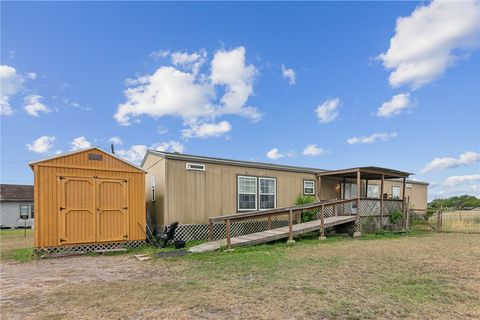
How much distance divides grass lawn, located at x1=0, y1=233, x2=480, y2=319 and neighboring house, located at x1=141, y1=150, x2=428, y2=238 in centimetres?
314

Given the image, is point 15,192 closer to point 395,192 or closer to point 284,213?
point 284,213

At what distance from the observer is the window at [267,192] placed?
1377 centimetres

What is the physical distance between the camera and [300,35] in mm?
15734

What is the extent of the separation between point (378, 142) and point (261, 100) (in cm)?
777

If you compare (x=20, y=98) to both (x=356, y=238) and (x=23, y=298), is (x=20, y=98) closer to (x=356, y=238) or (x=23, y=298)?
(x=23, y=298)

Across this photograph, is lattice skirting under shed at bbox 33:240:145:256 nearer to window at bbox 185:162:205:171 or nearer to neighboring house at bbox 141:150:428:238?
neighboring house at bbox 141:150:428:238

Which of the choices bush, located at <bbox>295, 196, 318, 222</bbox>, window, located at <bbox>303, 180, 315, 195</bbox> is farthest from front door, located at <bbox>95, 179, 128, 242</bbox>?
→ window, located at <bbox>303, 180, 315, 195</bbox>

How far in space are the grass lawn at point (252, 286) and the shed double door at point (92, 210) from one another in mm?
1068

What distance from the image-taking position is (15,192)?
94.1 feet

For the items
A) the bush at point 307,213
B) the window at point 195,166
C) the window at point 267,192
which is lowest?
the bush at point 307,213

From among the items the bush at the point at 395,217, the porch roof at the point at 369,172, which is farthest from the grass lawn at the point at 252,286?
the bush at the point at 395,217

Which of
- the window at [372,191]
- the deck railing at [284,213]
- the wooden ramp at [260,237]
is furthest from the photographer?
the window at [372,191]

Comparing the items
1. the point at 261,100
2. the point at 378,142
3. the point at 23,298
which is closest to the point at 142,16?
the point at 261,100

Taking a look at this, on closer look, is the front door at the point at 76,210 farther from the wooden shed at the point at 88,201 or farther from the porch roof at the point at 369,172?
the porch roof at the point at 369,172
